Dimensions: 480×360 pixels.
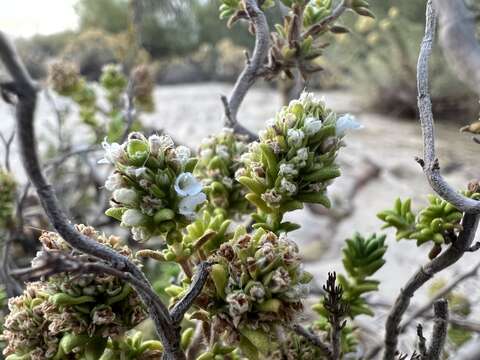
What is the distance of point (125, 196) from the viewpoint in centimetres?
78

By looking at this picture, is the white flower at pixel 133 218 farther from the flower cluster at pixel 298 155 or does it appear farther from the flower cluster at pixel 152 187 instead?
the flower cluster at pixel 298 155

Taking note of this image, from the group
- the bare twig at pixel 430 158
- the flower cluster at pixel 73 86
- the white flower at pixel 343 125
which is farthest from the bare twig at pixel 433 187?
the flower cluster at pixel 73 86

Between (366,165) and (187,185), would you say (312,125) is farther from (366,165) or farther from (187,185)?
(366,165)

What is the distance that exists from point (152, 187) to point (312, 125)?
30cm

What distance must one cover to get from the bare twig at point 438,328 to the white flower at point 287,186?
0.33 meters

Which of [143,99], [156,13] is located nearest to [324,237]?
[143,99]

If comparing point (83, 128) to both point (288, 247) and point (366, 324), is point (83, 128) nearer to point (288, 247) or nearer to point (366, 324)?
point (366, 324)

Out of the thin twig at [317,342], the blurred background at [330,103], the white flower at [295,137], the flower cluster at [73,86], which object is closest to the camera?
the white flower at [295,137]

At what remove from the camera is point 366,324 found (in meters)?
2.41

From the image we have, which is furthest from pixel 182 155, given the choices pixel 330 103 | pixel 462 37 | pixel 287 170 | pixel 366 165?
pixel 330 103

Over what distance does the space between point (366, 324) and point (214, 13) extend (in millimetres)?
11152

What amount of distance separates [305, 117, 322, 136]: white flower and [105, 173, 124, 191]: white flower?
33 cm

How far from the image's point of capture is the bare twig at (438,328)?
0.87 metres

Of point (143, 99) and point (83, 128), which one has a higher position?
point (143, 99)
